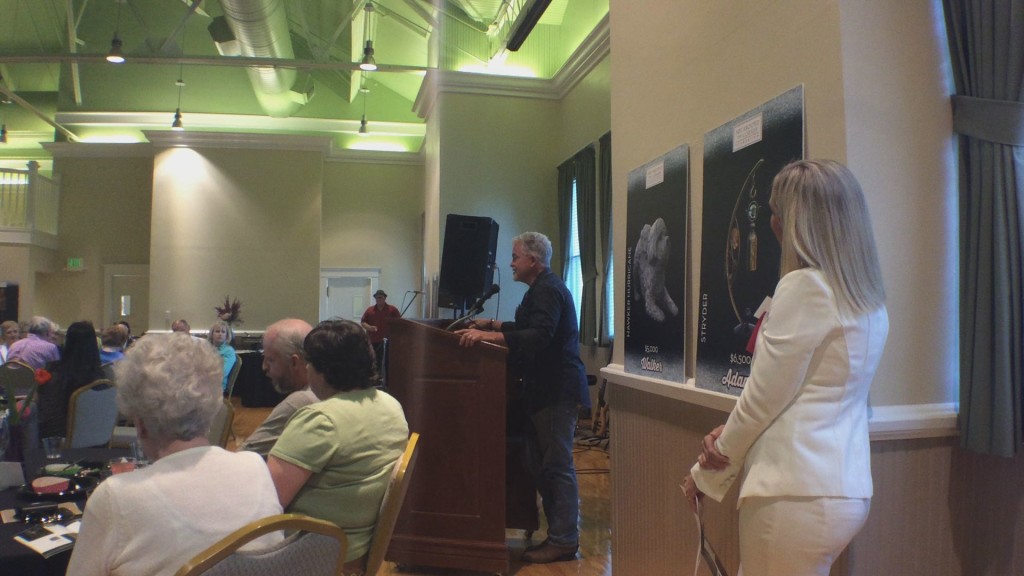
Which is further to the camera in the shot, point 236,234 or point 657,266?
point 236,234

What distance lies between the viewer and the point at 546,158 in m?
8.69

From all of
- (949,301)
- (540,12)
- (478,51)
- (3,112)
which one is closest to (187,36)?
(3,112)

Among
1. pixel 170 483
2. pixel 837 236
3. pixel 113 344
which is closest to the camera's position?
pixel 170 483

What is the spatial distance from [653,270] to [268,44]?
8.76m

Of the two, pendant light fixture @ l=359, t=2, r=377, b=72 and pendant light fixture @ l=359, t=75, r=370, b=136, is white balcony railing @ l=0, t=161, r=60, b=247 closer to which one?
pendant light fixture @ l=359, t=75, r=370, b=136

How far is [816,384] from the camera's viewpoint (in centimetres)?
134

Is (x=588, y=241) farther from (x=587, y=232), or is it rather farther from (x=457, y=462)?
(x=457, y=462)

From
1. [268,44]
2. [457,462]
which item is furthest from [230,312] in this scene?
[457,462]

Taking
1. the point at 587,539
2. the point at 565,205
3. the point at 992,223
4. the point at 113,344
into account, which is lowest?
the point at 587,539

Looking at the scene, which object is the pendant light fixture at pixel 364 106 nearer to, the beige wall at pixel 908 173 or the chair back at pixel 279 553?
the beige wall at pixel 908 173

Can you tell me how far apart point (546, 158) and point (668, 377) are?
6529mm

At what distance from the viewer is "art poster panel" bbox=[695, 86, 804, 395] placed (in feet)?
6.12

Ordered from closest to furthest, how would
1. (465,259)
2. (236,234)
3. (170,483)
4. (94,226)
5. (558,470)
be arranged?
(170,483)
(558,470)
(465,259)
(236,234)
(94,226)

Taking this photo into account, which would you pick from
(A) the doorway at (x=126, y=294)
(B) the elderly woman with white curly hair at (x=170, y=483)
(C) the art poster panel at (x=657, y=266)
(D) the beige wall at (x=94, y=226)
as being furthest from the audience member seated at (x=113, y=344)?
(D) the beige wall at (x=94, y=226)
